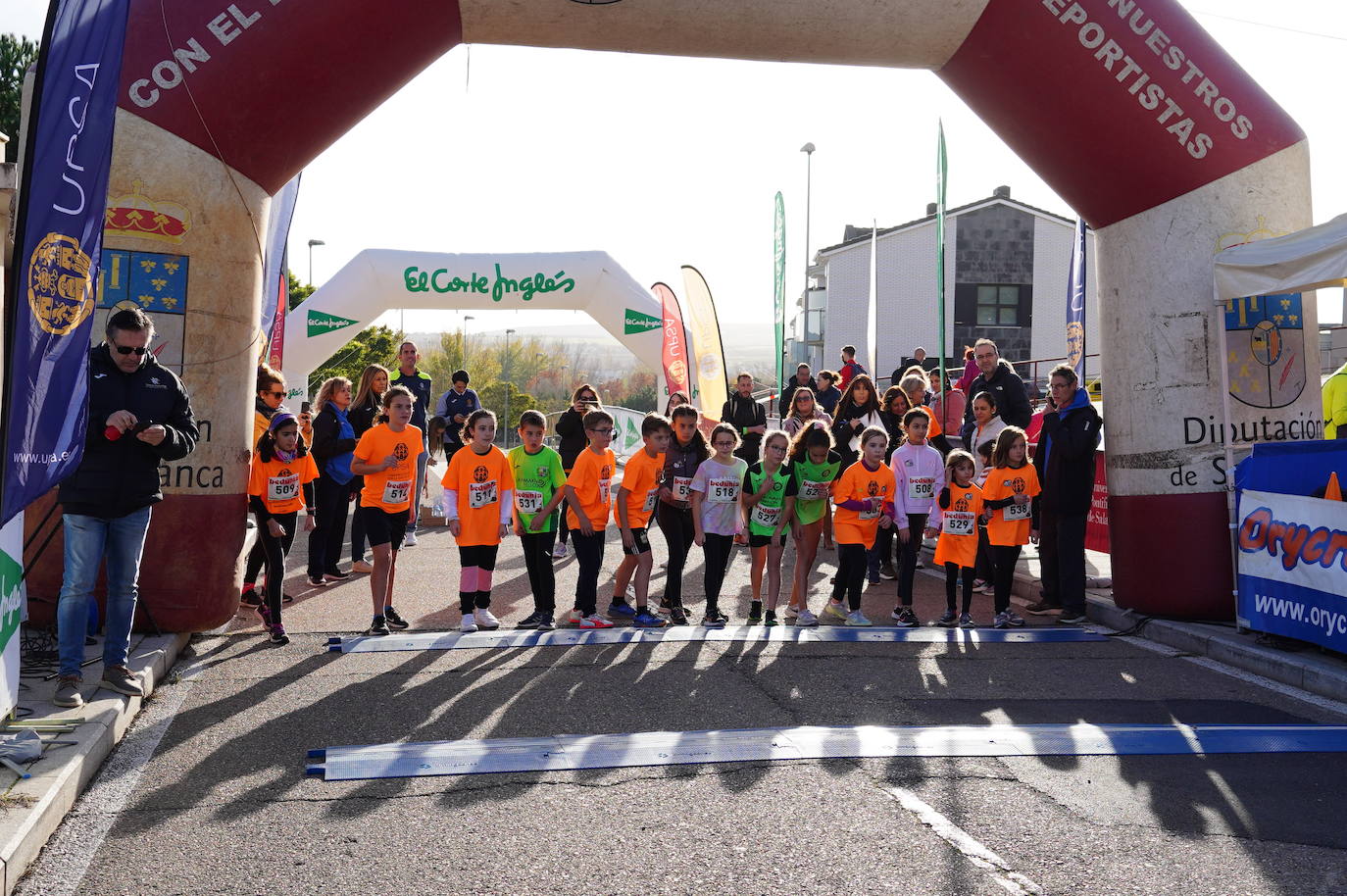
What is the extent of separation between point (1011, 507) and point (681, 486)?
250 cm

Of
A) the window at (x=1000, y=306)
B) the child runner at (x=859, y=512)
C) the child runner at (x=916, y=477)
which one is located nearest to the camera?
the child runner at (x=859, y=512)

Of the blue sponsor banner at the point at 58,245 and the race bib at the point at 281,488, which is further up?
the blue sponsor banner at the point at 58,245

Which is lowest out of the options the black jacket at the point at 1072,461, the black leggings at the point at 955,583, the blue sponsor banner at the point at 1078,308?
the black leggings at the point at 955,583

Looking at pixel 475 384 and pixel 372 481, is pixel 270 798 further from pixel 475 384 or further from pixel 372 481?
pixel 475 384

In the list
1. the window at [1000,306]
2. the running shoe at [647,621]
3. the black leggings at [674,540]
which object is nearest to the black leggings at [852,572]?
the black leggings at [674,540]

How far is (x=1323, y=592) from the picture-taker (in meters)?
6.98

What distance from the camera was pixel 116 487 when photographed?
5.90m

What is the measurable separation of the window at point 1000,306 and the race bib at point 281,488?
34171mm

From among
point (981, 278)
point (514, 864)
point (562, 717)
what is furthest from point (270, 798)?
point (981, 278)

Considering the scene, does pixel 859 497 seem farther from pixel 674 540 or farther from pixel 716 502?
pixel 674 540

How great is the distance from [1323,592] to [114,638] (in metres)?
6.75

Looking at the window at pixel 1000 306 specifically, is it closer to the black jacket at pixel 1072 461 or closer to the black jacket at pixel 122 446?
the black jacket at pixel 1072 461

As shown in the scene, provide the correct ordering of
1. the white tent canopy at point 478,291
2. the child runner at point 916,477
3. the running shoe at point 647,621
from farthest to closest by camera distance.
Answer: the white tent canopy at point 478,291
the child runner at point 916,477
the running shoe at point 647,621

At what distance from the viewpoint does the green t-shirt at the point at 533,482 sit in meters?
8.67
